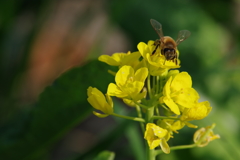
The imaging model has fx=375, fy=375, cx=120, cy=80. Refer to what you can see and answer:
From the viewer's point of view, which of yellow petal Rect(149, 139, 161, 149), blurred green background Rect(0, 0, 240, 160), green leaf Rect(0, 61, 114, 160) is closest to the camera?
yellow petal Rect(149, 139, 161, 149)

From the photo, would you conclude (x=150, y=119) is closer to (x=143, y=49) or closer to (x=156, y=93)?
(x=156, y=93)

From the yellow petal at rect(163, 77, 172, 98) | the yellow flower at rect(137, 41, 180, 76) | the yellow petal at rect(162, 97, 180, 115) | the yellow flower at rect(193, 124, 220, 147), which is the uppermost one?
the yellow flower at rect(137, 41, 180, 76)

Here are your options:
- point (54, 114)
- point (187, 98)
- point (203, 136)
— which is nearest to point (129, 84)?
point (187, 98)

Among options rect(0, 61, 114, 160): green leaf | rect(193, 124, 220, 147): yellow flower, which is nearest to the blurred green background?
rect(0, 61, 114, 160): green leaf

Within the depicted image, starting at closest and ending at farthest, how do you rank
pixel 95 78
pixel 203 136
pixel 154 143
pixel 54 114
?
pixel 154 143
pixel 203 136
pixel 95 78
pixel 54 114

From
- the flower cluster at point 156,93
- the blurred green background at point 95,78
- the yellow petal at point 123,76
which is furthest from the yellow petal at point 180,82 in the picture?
the blurred green background at point 95,78

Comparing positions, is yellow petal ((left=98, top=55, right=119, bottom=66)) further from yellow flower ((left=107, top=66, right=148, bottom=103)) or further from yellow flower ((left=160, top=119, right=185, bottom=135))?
yellow flower ((left=160, top=119, right=185, bottom=135))
